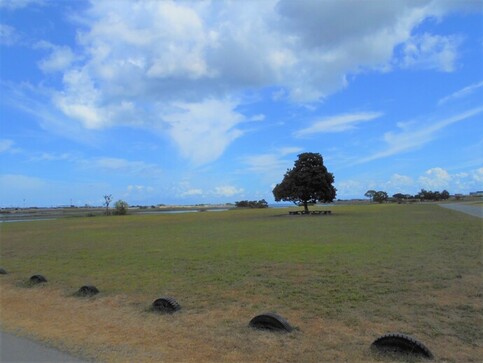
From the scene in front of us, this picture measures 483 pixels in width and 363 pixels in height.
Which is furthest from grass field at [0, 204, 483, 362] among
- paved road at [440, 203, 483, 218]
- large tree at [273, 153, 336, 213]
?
large tree at [273, 153, 336, 213]

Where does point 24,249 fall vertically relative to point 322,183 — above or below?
below

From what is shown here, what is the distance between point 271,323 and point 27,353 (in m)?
3.12

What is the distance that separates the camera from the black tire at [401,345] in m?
4.49

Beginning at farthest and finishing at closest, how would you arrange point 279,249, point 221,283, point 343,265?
point 279,249 → point 343,265 → point 221,283

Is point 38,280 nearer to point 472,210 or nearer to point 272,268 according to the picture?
point 272,268

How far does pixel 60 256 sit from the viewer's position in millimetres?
14203

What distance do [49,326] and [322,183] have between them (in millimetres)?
38755

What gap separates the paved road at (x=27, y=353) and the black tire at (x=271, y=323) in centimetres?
234

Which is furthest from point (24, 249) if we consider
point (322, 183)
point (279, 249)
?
point (322, 183)

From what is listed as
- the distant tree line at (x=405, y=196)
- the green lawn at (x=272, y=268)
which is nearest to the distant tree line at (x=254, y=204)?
the distant tree line at (x=405, y=196)

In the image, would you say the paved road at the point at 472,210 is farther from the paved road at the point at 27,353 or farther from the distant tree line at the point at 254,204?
the distant tree line at the point at 254,204

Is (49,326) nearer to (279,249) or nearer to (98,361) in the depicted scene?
(98,361)

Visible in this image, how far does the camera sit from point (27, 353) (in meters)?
4.98

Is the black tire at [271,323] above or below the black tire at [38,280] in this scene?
below
